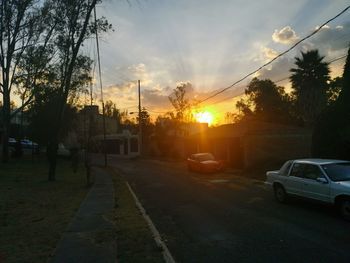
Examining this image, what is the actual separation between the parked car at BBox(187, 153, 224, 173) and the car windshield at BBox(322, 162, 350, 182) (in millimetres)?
18130

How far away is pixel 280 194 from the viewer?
590 inches

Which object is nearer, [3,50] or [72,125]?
[3,50]

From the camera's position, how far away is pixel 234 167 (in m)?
35.9

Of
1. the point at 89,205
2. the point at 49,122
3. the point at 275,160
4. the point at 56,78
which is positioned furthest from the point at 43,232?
the point at 49,122

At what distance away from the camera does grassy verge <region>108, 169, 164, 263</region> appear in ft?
26.8

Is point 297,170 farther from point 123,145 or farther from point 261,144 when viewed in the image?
point 123,145

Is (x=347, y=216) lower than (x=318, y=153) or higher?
lower

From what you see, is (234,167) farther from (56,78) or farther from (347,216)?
(347,216)

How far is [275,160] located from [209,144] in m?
11.0

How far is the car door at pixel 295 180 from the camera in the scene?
45.3 ft

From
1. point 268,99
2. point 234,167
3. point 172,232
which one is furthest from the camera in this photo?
point 268,99

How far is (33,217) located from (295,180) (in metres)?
7.87

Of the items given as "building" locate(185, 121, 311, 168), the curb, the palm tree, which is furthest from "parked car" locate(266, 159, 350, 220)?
the palm tree

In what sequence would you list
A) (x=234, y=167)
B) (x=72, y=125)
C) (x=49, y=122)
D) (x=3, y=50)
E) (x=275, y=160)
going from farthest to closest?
(x=72, y=125)
(x=49, y=122)
(x=3, y=50)
(x=234, y=167)
(x=275, y=160)
